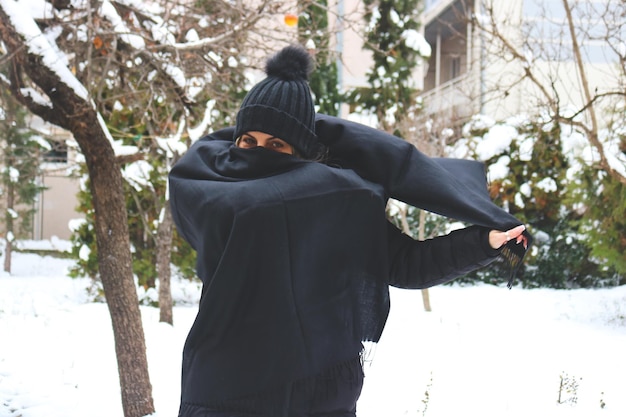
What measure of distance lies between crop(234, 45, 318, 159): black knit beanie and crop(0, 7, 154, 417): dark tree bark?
95.3 inches

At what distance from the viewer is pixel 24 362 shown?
5.93 metres

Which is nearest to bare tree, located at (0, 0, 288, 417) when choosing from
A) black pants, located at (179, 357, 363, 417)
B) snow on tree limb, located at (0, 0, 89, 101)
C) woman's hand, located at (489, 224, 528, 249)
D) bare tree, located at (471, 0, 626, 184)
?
snow on tree limb, located at (0, 0, 89, 101)

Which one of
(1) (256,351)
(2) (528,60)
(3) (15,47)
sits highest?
(2) (528,60)

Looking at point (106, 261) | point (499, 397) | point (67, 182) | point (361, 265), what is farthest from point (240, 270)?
point (67, 182)

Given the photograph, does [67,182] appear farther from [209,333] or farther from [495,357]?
[209,333]

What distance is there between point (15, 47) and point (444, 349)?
16.7 ft

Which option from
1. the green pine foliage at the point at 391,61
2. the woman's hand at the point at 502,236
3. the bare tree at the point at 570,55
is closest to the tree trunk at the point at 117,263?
the woman's hand at the point at 502,236

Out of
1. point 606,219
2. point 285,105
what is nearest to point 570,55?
point 606,219

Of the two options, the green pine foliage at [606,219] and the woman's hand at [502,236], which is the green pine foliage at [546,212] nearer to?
the green pine foliage at [606,219]

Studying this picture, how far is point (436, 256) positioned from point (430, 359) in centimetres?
487

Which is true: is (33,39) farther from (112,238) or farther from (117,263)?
(117,263)

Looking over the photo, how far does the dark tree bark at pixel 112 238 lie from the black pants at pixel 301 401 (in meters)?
2.54

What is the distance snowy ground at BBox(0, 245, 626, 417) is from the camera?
17.1 feet

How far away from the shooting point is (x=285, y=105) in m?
1.95
